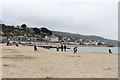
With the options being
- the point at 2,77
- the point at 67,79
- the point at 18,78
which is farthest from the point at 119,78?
the point at 2,77

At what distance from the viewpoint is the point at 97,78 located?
827cm

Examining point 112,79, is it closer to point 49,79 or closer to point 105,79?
point 105,79

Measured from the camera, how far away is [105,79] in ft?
26.7

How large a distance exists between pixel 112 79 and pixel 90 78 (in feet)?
3.86

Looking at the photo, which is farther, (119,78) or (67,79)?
(119,78)

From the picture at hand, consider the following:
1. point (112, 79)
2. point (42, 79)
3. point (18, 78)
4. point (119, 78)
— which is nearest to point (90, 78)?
point (112, 79)

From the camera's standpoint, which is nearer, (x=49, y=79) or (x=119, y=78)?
(x=49, y=79)

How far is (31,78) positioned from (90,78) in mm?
3075

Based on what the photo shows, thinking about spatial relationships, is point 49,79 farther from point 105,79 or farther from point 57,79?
point 105,79

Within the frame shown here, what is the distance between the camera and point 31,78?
7984mm

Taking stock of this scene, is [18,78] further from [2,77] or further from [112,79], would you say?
[112,79]

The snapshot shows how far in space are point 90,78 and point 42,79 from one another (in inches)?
98.9

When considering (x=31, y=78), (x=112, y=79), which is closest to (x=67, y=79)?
(x=31, y=78)

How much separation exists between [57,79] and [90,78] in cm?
177
